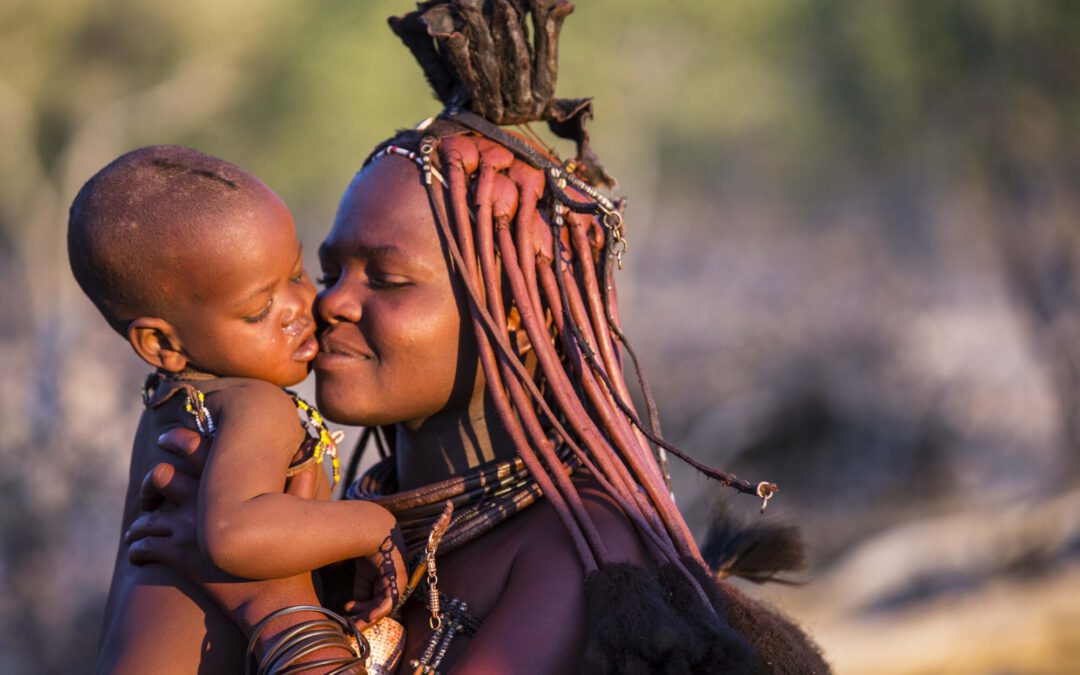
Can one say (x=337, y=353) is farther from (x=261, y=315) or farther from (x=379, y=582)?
(x=379, y=582)

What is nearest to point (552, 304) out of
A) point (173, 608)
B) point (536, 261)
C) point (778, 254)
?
point (536, 261)

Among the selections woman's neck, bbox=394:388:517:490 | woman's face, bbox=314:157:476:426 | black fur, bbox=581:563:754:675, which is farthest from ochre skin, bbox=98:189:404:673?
black fur, bbox=581:563:754:675

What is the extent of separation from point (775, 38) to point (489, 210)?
26.7 feet

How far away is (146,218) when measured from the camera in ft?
7.92

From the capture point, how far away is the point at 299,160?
973cm

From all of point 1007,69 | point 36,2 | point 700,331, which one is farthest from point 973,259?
point 36,2

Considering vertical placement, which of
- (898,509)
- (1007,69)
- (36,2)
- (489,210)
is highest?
(1007,69)

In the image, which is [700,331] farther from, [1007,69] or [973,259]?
[1007,69]

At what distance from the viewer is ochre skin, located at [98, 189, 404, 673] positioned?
7.38 feet

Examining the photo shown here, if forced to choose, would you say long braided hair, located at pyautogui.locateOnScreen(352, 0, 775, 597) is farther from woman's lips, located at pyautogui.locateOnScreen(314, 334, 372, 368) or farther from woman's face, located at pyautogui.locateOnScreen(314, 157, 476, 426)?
woman's lips, located at pyautogui.locateOnScreen(314, 334, 372, 368)

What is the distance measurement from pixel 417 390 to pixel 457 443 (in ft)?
0.61

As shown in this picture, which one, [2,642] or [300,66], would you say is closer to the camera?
[2,642]

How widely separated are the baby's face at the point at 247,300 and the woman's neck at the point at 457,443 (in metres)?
0.41


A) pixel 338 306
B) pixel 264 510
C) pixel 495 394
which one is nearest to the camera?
pixel 264 510
